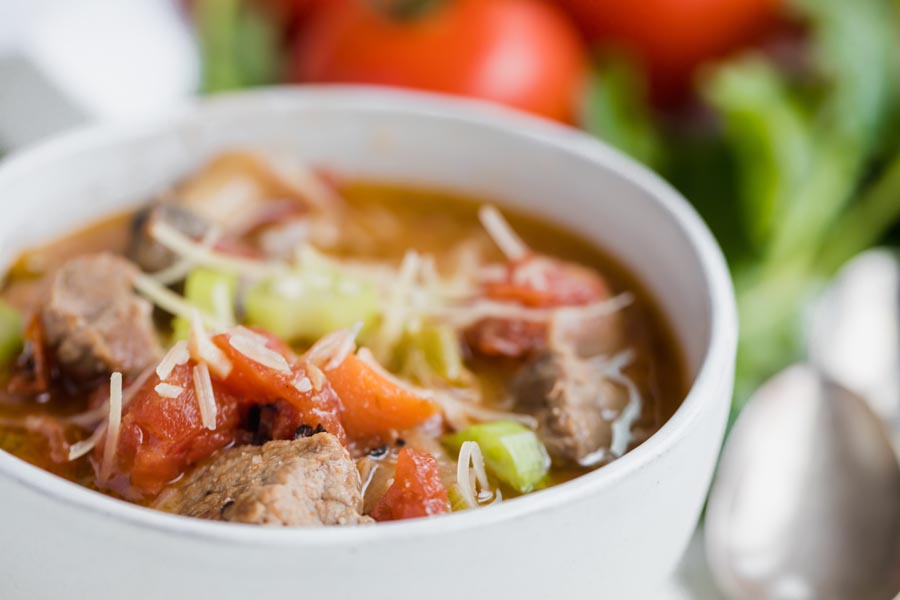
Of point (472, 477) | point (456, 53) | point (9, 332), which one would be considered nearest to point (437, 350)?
point (472, 477)

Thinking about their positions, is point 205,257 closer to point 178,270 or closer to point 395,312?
point 178,270

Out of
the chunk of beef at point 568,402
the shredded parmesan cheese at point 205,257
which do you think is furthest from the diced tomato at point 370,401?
the shredded parmesan cheese at point 205,257

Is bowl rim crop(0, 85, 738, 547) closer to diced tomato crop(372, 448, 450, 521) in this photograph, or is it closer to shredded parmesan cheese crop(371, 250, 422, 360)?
diced tomato crop(372, 448, 450, 521)

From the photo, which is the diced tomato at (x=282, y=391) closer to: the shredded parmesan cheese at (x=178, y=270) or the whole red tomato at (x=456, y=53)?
the shredded parmesan cheese at (x=178, y=270)

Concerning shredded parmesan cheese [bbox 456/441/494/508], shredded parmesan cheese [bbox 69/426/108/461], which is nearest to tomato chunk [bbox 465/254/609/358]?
shredded parmesan cheese [bbox 456/441/494/508]

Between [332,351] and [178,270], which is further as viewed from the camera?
[178,270]

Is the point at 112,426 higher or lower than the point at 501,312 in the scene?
higher

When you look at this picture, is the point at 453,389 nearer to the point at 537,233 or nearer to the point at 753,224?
the point at 537,233
